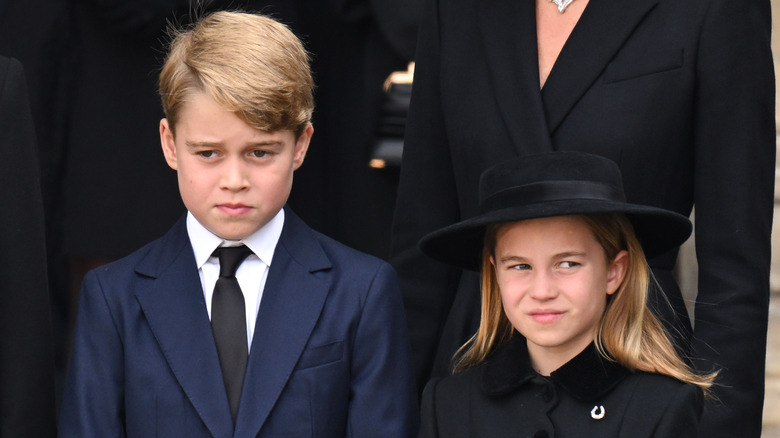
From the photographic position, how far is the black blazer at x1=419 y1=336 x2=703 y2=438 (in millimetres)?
2684

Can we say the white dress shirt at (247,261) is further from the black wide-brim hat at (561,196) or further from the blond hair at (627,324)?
the blond hair at (627,324)

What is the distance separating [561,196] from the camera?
2.71m

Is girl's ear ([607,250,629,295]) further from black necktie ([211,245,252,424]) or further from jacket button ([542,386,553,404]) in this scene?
black necktie ([211,245,252,424])

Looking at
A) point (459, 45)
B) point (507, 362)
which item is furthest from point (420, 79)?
point (507, 362)

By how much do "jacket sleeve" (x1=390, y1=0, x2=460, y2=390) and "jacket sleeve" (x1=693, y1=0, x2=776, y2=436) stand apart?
58 centimetres

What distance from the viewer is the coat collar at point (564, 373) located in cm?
274

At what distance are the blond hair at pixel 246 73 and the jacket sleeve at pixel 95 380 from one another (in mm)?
422

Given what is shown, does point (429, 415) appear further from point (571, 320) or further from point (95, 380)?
point (95, 380)

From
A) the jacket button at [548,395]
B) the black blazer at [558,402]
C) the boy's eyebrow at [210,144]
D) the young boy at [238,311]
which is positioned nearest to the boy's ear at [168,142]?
the young boy at [238,311]

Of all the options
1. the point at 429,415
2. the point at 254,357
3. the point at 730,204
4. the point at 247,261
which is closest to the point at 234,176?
→ the point at 247,261

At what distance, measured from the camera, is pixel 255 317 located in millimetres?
2926

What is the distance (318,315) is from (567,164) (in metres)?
0.59

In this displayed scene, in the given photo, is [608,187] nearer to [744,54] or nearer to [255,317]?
[744,54]

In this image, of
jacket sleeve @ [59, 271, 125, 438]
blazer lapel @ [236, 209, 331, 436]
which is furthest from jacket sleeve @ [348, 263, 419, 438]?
jacket sleeve @ [59, 271, 125, 438]
